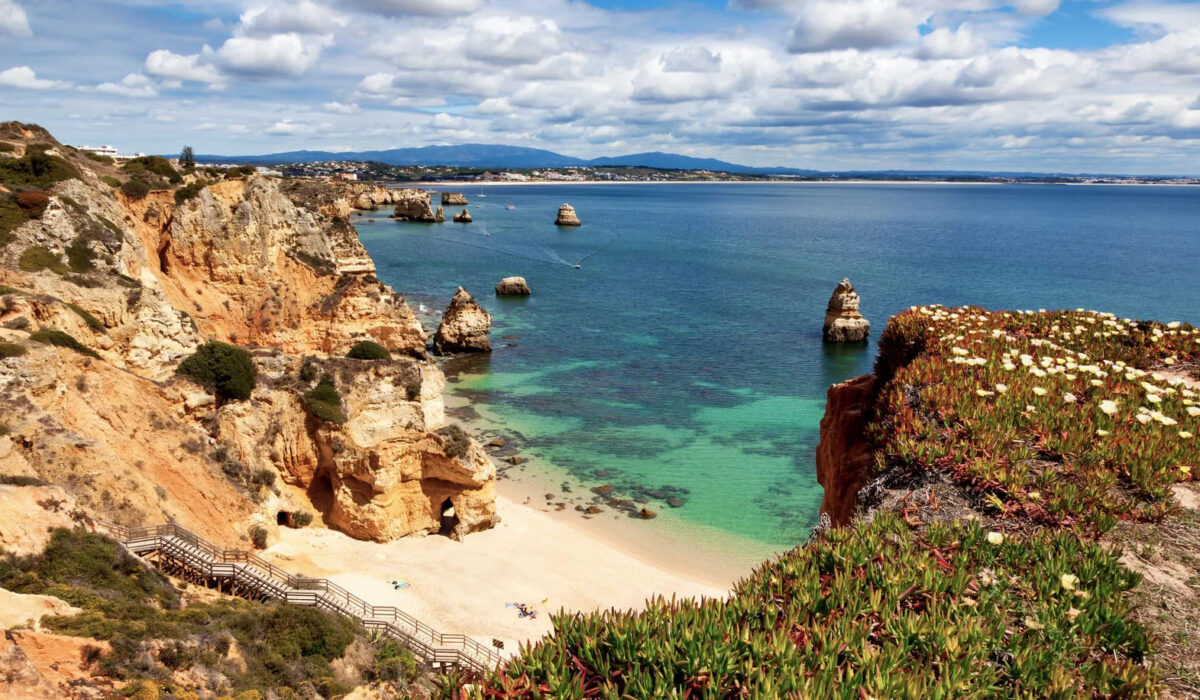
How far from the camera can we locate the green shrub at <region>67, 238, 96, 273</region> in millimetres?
25972

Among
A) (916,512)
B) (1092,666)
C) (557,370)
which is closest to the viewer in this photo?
(1092,666)

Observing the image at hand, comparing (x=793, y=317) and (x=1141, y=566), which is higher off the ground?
(x=1141, y=566)

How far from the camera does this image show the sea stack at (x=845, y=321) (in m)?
60.7

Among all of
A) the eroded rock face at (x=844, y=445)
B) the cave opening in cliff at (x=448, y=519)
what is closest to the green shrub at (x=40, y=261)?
the cave opening in cliff at (x=448, y=519)

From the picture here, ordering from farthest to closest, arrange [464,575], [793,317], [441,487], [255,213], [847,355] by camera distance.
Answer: [793,317], [847,355], [255,213], [441,487], [464,575]

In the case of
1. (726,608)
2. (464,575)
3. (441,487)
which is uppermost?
(726,608)

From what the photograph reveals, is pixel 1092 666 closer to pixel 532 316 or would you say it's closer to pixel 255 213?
pixel 255 213

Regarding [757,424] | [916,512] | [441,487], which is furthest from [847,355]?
[916,512]

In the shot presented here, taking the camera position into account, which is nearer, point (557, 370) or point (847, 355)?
point (557, 370)

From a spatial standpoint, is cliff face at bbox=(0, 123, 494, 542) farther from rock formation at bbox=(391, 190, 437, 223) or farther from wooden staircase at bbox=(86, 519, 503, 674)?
rock formation at bbox=(391, 190, 437, 223)

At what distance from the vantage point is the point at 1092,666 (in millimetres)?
6543

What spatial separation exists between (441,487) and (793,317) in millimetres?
51358

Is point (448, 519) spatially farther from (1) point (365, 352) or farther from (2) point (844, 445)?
(2) point (844, 445)

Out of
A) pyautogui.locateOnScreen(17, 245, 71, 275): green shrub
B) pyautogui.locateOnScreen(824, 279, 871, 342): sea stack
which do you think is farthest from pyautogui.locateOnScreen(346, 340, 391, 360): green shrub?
pyautogui.locateOnScreen(824, 279, 871, 342): sea stack
